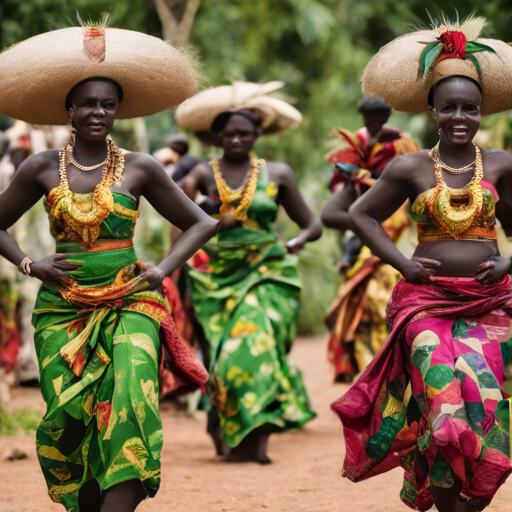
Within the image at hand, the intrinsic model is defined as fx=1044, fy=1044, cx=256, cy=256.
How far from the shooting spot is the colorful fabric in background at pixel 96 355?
4.78 m

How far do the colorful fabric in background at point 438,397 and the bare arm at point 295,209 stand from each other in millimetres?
2682

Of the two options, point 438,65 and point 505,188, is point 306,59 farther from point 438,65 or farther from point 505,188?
point 505,188

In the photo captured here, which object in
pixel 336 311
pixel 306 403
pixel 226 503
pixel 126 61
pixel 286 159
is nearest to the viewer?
pixel 126 61

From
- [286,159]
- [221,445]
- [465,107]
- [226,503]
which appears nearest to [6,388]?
[221,445]

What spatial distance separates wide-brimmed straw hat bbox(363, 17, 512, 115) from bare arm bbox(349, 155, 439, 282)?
41cm

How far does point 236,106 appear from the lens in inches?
324

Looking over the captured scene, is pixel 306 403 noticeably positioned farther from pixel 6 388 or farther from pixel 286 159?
pixel 286 159

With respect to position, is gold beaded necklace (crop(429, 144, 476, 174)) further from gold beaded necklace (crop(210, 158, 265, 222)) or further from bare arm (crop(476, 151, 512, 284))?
gold beaded necklace (crop(210, 158, 265, 222))

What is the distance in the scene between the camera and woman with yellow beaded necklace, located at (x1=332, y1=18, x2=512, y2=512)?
4.84 metres

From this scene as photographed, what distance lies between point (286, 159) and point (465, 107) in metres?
18.7

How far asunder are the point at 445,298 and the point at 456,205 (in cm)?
46

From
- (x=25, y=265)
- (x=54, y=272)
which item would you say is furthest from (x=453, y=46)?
(x=25, y=265)

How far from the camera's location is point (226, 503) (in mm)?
6371

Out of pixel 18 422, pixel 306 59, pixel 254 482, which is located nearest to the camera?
pixel 254 482
